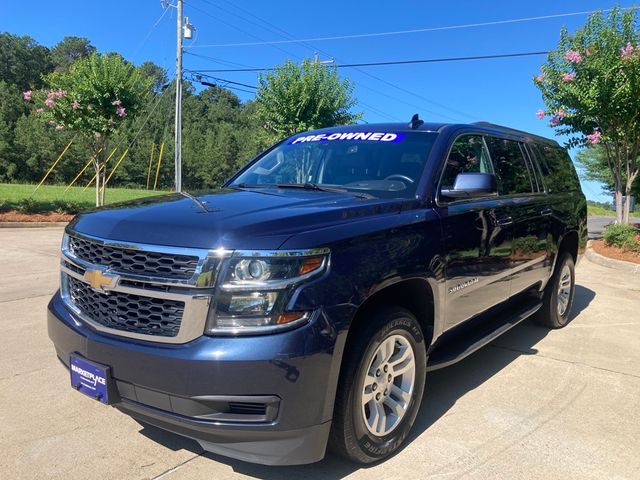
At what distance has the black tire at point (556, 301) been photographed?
17.5 ft

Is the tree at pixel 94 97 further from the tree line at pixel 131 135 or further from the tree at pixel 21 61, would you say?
the tree at pixel 21 61

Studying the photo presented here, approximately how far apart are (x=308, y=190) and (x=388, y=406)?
1.44 m

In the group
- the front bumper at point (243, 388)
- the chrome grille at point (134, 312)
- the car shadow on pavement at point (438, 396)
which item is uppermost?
the chrome grille at point (134, 312)

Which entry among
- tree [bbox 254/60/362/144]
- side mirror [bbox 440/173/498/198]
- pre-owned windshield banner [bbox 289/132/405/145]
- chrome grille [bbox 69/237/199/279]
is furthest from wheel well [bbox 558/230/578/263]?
tree [bbox 254/60/362/144]

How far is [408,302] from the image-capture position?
3055mm

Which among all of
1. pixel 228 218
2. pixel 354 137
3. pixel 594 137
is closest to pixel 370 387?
pixel 228 218

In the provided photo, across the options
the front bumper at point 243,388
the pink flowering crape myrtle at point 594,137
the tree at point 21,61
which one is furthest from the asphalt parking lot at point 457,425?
the tree at point 21,61

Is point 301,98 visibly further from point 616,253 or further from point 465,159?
point 465,159

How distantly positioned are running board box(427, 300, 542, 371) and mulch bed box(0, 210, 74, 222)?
1458 cm

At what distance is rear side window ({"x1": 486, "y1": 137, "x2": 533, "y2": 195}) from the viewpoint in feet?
13.8

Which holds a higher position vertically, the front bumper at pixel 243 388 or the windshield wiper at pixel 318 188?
the windshield wiper at pixel 318 188

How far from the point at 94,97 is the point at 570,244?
14.4 m

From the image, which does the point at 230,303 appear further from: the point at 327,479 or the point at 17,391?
the point at 17,391

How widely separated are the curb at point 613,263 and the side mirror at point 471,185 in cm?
806
